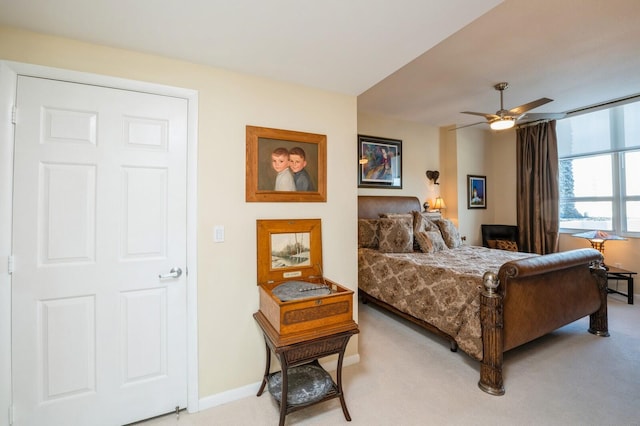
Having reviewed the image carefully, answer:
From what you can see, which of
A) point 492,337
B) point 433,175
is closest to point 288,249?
point 492,337

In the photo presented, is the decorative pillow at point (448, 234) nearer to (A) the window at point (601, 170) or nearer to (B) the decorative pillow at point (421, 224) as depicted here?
(B) the decorative pillow at point (421, 224)

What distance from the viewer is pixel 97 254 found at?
1.67m

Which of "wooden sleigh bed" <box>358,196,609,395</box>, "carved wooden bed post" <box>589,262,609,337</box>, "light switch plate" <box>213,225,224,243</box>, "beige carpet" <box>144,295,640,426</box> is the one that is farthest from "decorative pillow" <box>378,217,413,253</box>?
"light switch plate" <box>213,225,224,243</box>

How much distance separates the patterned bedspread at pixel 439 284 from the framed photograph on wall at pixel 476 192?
1697 millimetres

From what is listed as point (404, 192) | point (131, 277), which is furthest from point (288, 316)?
point (404, 192)

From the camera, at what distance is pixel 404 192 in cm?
483

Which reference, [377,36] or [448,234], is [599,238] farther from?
[377,36]

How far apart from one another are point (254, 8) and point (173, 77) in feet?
2.57

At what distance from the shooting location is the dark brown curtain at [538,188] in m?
4.62

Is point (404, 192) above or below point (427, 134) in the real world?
below

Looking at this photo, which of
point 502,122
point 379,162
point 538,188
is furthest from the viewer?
point 538,188

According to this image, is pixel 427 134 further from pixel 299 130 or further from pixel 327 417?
pixel 327 417

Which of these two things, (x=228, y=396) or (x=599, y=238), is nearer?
(x=228, y=396)

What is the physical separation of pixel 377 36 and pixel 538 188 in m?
4.74
